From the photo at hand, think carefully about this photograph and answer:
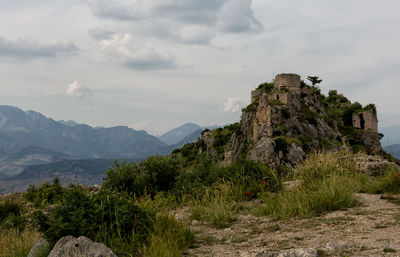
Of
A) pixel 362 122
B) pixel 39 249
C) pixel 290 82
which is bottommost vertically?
pixel 39 249

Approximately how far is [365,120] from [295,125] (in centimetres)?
2536

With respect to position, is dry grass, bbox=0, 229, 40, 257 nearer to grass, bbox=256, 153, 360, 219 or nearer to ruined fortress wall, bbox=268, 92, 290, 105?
grass, bbox=256, 153, 360, 219

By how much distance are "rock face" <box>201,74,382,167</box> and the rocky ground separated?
27168mm

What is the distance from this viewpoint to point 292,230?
23.1 ft

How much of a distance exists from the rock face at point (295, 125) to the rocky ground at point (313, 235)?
89.1 feet

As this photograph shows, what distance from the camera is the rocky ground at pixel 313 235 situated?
5250mm

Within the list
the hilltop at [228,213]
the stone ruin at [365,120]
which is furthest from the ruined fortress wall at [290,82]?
the hilltop at [228,213]

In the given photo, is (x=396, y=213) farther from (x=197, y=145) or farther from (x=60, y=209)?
(x=197, y=145)

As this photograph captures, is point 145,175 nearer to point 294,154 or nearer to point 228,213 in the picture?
point 228,213

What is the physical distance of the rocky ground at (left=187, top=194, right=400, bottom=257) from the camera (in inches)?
207

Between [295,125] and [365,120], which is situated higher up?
[365,120]

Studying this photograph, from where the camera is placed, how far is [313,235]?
646 cm

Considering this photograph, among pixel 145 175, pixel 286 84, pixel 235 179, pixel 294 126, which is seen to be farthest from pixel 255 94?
pixel 235 179

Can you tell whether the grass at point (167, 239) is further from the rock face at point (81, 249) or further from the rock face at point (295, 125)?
the rock face at point (295, 125)
